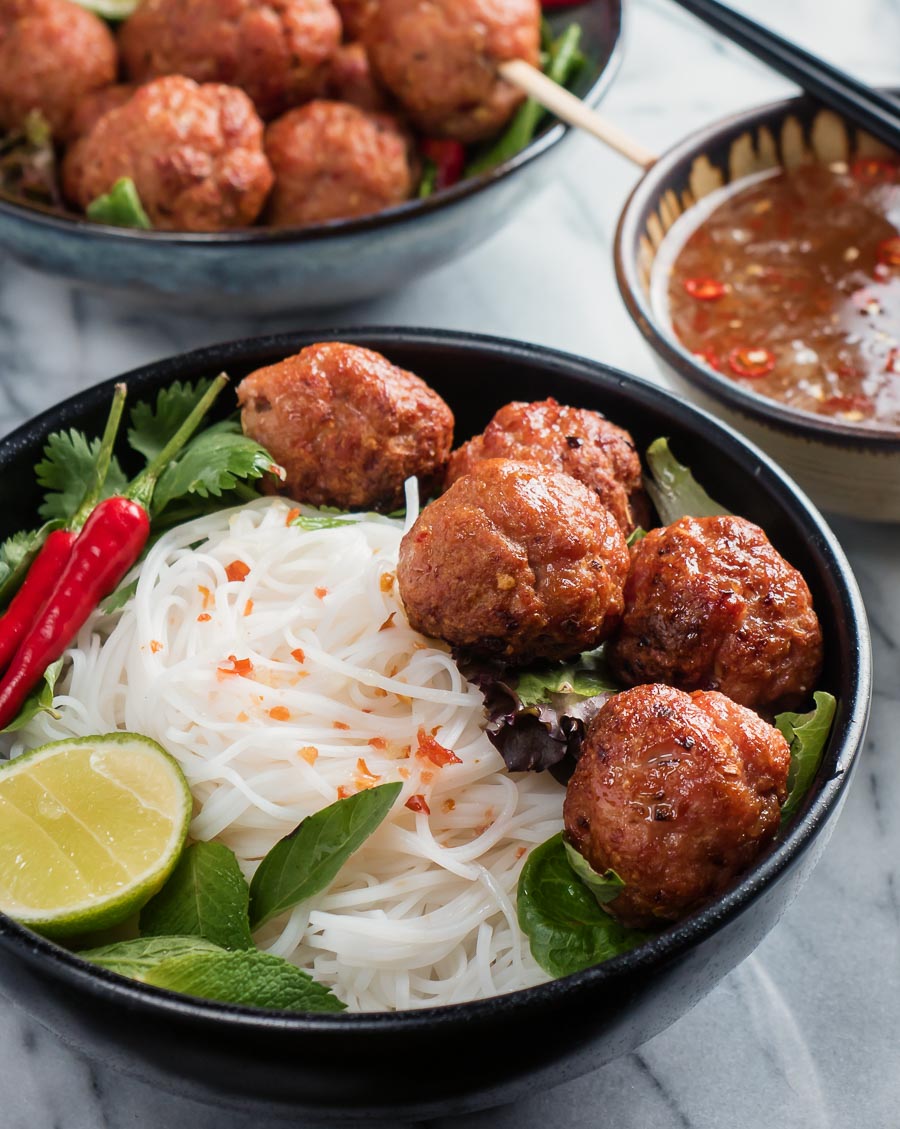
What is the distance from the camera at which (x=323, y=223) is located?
4.11 metres

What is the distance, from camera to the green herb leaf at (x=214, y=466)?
318 cm

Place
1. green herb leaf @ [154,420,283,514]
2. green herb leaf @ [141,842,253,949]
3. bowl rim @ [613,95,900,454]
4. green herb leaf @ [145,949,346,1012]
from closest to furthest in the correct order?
green herb leaf @ [145,949,346,1012] → green herb leaf @ [141,842,253,949] → green herb leaf @ [154,420,283,514] → bowl rim @ [613,95,900,454]

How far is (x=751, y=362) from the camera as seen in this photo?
13.6 ft

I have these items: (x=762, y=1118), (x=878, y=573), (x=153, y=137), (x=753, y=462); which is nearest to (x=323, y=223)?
(x=153, y=137)

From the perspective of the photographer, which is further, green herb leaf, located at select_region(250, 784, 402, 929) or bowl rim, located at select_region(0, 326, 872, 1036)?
green herb leaf, located at select_region(250, 784, 402, 929)

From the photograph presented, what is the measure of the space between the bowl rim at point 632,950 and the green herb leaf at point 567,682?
1.78 feet

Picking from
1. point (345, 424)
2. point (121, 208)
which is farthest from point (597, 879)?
point (121, 208)

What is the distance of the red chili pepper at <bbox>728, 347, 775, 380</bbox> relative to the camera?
13.5 ft

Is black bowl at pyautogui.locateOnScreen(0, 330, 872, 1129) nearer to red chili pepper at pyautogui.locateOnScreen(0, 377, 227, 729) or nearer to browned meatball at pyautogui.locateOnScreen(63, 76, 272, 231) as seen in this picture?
red chili pepper at pyautogui.locateOnScreen(0, 377, 227, 729)

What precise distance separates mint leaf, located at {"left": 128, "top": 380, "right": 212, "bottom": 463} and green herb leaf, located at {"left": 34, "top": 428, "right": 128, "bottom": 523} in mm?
133

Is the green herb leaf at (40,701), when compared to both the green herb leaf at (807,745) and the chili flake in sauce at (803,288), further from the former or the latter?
the chili flake in sauce at (803,288)

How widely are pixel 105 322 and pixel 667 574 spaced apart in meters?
2.89

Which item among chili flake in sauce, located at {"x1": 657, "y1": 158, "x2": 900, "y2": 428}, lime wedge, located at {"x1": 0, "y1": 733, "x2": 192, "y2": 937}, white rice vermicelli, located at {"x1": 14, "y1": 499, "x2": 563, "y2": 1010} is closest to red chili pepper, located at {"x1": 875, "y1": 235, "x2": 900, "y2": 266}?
chili flake in sauce, located at {"x1": 657, "y1": 158, "x2": 900, "y2": 428}

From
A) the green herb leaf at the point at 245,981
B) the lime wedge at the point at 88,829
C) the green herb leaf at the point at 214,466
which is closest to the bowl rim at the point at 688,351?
the green herb leaf at the point at 214,466
